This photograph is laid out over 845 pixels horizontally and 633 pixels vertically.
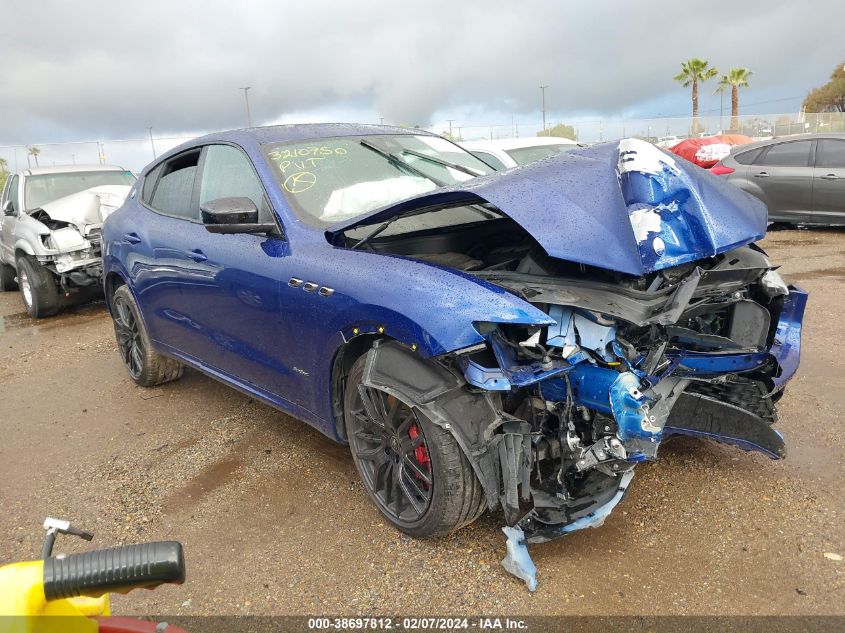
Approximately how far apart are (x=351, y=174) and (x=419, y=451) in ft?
5.49

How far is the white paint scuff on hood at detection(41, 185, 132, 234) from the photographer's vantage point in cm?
766

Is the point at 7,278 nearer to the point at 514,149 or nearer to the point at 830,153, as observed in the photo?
the point at 514,149

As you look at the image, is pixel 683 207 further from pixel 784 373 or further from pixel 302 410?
pixel 302 410

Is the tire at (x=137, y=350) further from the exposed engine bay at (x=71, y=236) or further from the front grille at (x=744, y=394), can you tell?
the front grille at (x=744, y=394)

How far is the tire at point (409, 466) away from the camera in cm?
249

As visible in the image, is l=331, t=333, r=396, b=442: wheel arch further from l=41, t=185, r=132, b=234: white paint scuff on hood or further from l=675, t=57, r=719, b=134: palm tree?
l=675, t=57, r=719, b=134: palm tree

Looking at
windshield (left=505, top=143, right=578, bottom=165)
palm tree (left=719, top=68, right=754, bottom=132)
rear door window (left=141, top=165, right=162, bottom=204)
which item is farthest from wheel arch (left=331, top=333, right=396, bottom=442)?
palm tree (left=719, top=68, right=754, bottom=132)

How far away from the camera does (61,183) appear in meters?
8.85

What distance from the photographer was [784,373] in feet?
9.73

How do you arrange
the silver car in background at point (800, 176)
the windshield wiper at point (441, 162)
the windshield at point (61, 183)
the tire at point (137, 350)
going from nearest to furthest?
the windshield wiper at point (441, 162) → the tire at point (137, 350) → the windshield at point (61, 183) → the silver car in background at point (800, 176)

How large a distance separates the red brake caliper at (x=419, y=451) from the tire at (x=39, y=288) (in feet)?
22.4

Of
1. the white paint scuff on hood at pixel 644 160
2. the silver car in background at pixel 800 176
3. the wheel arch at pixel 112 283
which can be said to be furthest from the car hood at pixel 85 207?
the silver car in background at pixel 800 176

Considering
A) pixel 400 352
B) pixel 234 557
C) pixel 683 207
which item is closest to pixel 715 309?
pixel 683 207

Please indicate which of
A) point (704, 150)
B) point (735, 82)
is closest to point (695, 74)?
point (735, 82)
